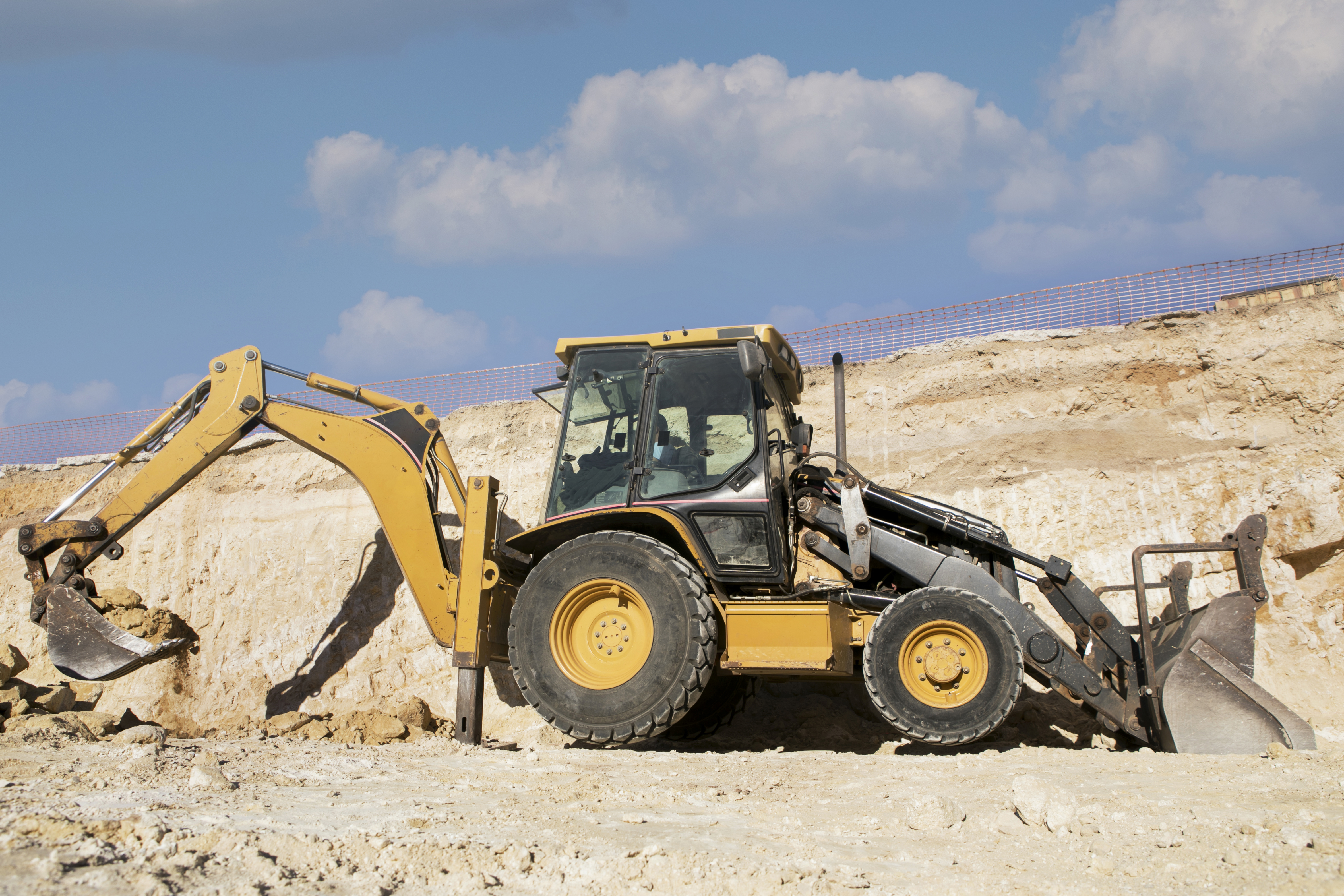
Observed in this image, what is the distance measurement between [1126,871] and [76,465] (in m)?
12.3

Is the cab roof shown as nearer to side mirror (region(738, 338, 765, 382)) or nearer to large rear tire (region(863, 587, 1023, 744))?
side mirror (region(738, 338, 765, 382))

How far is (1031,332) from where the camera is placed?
359 inches

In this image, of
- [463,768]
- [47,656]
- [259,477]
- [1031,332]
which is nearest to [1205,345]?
[1031,332]

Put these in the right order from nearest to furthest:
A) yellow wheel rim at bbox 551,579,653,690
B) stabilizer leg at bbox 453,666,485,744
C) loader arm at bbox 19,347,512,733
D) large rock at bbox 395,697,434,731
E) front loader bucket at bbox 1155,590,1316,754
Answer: front loader bucket at bbox 1155,590,1316,754 < yellow wheel rim at bbox 551,579,653,690 < stabilizer leg at bbox 453,666,485,744 < loader arm at bbox 19,347,512,733 < large rock at bbox 395,697,434,731

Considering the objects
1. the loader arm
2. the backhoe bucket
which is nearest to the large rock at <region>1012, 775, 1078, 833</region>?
the loader arm

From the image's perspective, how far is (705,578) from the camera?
588 centimetres

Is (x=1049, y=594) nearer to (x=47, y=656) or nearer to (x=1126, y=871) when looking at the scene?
(x=1126, y=871)

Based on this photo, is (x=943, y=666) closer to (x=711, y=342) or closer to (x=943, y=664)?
(x=943, y=664)

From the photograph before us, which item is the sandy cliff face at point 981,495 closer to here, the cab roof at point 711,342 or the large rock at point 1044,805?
the cab roof at point 711,342

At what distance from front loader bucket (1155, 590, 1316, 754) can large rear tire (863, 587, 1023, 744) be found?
95 cm

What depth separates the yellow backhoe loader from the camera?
17.4 ft

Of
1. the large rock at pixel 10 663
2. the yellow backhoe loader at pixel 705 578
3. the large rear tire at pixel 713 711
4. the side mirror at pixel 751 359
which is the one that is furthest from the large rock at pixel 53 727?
the side mirror at pixel 751 359

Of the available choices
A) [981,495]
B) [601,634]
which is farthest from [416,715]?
[981,495]

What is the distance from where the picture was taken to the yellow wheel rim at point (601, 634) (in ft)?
18.4
